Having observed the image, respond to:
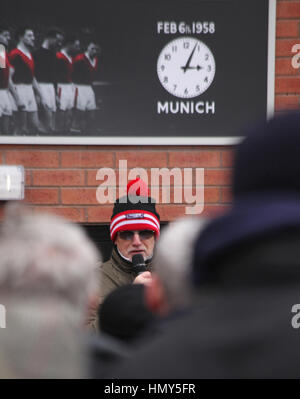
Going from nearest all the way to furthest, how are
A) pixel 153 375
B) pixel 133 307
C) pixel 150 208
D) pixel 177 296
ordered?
1. pixel 153 375
2. pixel 177 296
3. pixel 133 307
4. pixel 150 208

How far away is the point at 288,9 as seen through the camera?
376cm

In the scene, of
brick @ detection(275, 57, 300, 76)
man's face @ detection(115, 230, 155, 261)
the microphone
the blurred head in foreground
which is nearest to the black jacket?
the blurred head in foreground

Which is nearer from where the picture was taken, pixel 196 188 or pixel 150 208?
pixel 150 208

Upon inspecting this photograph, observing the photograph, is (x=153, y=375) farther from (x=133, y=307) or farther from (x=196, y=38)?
(x=196, y=38)

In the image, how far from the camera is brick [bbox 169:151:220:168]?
12.2ft

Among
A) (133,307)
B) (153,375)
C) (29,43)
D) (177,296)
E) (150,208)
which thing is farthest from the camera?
(29,43)

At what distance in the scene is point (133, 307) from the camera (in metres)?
1.85

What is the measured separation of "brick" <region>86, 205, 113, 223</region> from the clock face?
71 centimetres

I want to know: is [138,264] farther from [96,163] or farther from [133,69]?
[133,69]

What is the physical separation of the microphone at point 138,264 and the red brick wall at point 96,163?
55 centimetres

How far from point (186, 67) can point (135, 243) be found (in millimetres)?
1052

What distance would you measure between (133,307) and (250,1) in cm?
242

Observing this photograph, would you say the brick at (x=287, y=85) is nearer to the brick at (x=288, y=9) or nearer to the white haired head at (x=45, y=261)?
the brick at (x=288, y=9)

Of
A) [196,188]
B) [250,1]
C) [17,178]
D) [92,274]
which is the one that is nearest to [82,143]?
[17,178]
